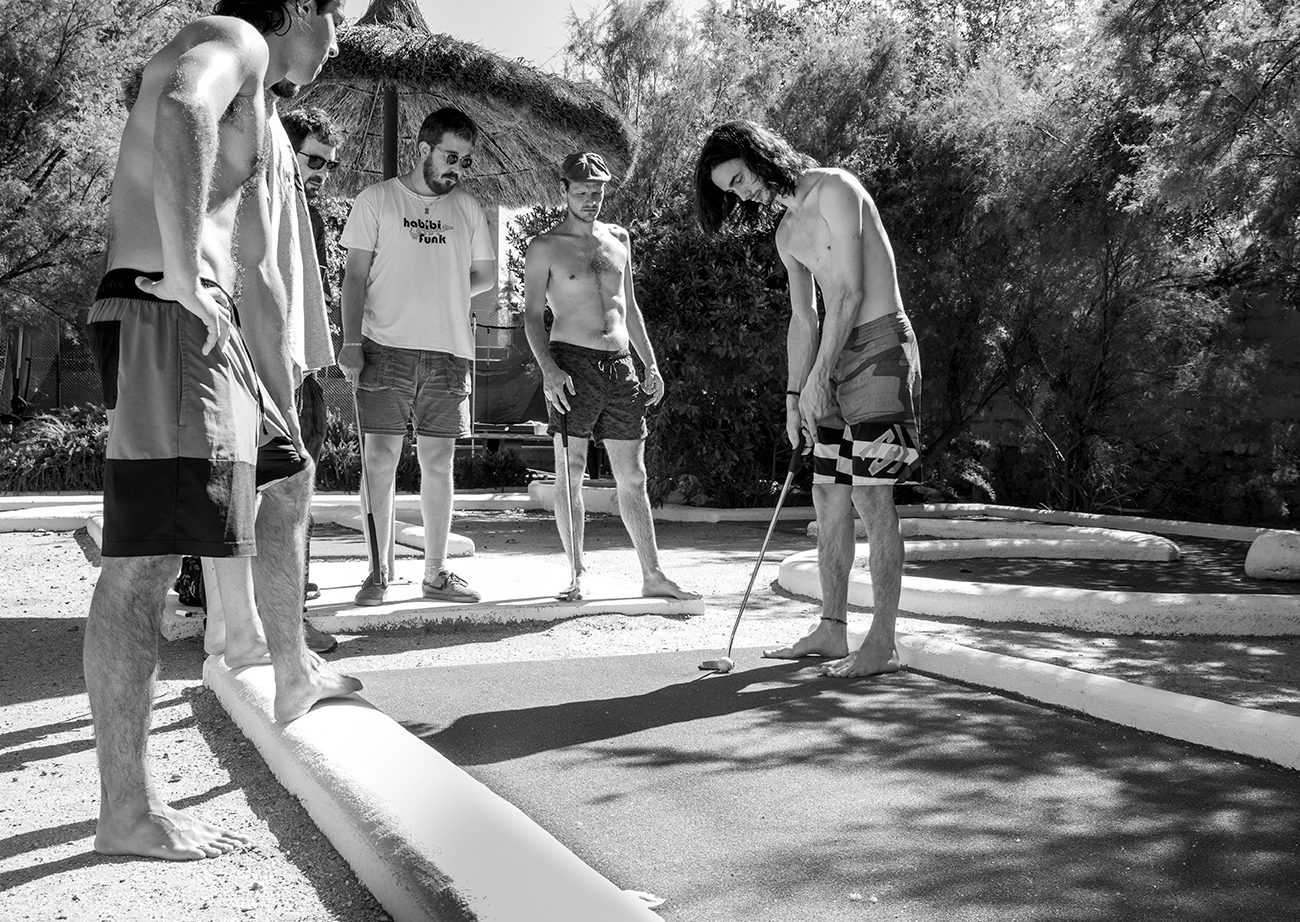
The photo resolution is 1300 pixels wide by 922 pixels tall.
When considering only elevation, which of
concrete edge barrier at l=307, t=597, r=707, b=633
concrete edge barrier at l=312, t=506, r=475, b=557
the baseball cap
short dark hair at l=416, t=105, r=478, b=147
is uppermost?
short dark hair at l=416, t=105, r=478, b=147

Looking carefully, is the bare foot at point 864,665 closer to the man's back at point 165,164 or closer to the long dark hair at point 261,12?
the man's back at point 165,164

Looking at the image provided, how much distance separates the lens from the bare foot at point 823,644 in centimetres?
426

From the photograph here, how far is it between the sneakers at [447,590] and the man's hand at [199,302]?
9.30 feet

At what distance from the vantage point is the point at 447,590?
202 inches

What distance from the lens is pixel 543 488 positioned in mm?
12062

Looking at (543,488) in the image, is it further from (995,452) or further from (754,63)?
(754,63)

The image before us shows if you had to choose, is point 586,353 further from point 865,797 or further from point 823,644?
point 865,797

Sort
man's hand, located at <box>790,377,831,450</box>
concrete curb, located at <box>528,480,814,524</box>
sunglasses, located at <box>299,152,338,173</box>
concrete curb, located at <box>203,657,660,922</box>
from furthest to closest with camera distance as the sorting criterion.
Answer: concrete curb, located at <box>528,480,814,524</box>, sunglasses, located at <box>299,152,338,173</box>, man's hand, located at <box>790,377,831,450</box>, concrete curb, located at <box>203,657,660,922</box>

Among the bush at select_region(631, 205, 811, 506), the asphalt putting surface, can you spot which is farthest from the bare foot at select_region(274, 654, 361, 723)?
the bush at select_region(631, 205, 811, 506)

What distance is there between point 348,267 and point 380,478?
891 mm

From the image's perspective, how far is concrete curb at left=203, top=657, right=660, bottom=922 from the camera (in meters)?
1.84

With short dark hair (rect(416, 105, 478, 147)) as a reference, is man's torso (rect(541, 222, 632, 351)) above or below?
below

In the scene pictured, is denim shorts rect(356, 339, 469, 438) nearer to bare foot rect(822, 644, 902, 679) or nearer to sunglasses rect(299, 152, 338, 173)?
sunglasses rect(299, 152, 338, 173)

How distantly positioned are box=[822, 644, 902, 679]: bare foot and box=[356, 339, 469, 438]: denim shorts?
194 centimetres
